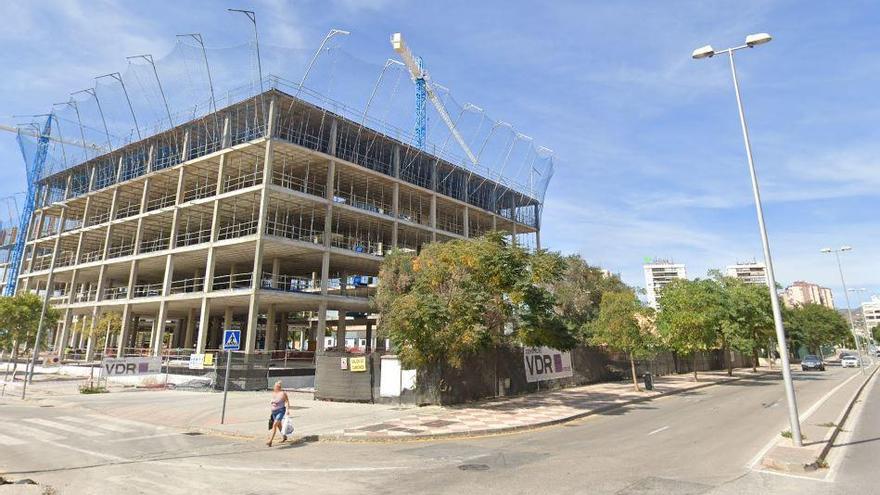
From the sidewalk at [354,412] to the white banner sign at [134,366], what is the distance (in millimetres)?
3561

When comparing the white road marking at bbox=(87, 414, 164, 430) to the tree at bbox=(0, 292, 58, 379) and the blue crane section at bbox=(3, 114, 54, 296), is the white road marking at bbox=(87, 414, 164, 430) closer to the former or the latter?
the tree at bbox=(0, 292, 58, 379)

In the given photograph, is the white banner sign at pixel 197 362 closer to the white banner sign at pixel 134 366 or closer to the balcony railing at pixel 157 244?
the white banner sign at pixel 134 366

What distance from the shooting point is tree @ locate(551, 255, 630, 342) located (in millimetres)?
35000

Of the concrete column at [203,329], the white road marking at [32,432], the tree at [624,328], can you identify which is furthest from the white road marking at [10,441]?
the tree at [624,328]

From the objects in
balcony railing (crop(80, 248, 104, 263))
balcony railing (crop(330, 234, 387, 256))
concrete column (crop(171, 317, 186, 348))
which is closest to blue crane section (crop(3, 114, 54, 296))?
→ balcony railing (crop(80, 248, 104, 263))

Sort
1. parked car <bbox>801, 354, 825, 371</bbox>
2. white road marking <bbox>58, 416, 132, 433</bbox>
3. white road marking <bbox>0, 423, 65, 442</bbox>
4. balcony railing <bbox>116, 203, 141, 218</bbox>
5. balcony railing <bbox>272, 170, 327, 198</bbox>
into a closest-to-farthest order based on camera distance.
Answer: white road marking <bbox>0, 423, 65, 442</bbox>
white road marking <bbox>58, 416, 132, 433</bbox>
balcony railing <bbox>272, 170, 327, 198</bbox>
parked car <bbox>801, 354, 825, 371</bbox>
balcony railing <bbox>116, 203, 141, 218</bbox>

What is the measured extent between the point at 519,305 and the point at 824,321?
7127 cm

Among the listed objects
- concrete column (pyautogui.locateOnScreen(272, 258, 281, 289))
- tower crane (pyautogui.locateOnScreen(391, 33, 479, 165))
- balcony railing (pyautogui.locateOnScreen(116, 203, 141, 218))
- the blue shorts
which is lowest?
the blue shorts

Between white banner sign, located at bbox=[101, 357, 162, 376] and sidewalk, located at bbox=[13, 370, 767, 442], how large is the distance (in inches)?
140

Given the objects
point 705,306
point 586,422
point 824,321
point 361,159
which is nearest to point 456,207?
point 361,159

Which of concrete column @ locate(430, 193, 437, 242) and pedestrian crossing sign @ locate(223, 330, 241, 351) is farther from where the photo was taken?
concrete column @ locate(430, 193, 437, 242)

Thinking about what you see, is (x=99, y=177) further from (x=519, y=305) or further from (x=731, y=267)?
(x=731, y=267)

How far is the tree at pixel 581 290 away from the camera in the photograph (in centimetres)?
3500

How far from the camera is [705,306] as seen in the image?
32.5m
